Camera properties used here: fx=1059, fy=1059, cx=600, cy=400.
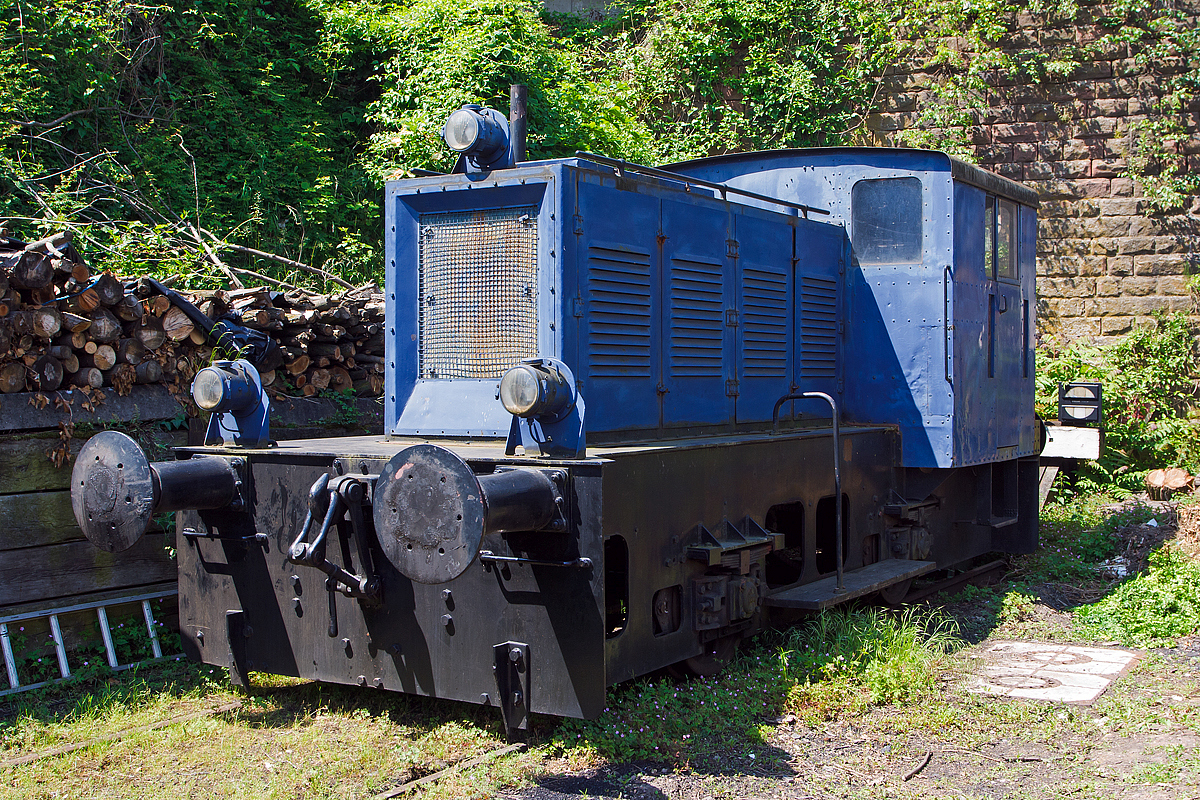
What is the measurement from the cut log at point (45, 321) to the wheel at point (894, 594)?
4.91 metres

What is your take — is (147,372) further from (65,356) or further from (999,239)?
(999,239)

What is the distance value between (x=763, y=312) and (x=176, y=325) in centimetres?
339

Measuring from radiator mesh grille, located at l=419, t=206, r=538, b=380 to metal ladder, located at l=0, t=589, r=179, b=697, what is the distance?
205 cm

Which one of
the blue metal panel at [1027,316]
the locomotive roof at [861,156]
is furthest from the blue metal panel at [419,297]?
the blue metal panel at [1027,316]

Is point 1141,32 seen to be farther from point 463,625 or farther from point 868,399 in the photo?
point 463,625

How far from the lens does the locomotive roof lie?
6.70m

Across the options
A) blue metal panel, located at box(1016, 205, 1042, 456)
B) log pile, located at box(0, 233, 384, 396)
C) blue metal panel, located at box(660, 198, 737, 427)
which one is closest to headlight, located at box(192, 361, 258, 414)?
log pile, located at box(0, 233, 384, 396)

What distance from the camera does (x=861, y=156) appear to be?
681 cm

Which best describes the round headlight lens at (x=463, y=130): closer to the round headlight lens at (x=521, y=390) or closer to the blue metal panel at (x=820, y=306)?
the round headlight lens at (x=521, y=390)

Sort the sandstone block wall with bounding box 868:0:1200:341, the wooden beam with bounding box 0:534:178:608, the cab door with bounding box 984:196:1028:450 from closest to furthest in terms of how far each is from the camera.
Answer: the wooden beam with bounding box 0:534:178:608 < the cab door with bounding box 984:196:1028:450 < the sandstone block wall with bounding box 868:0:1200:341

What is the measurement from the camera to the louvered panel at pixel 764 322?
19.9 feet

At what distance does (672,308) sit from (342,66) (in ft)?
29.7

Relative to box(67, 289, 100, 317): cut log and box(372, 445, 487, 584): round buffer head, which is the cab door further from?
box(67, 289, 100, 317): cut log

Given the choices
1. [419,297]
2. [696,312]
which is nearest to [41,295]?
[419,297]
